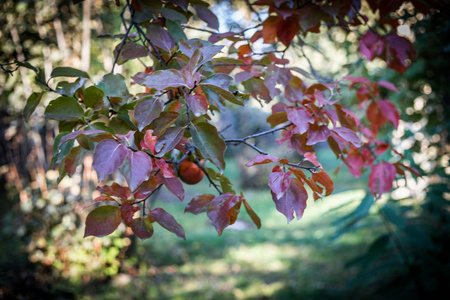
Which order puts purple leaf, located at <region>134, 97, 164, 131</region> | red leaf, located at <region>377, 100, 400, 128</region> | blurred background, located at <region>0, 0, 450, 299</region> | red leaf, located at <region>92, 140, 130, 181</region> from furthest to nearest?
blurred background, located at <region>0, 0, 450, 299</region>, red leaf, located at <region>377, 100, 400, 128</region>, purple leaf, located at <region>134, 97, 164, 131</region>, red leaf, located at <region>92, 140, 130, 181</region>

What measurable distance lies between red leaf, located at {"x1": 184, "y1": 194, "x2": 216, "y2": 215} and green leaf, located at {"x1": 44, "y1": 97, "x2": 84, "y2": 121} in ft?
1.13

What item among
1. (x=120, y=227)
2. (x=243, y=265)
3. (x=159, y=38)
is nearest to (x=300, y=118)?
(x=159, y=38)

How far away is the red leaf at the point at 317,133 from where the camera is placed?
77 centimetres

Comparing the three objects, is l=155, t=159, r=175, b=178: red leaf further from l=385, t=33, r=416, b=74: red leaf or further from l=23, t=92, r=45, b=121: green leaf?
l=385, t=33, r=416, b=74: red leaf

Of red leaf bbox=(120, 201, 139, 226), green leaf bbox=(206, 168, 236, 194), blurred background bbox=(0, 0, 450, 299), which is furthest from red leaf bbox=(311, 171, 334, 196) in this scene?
blurred background bbox=(0, 0, 450, 299)

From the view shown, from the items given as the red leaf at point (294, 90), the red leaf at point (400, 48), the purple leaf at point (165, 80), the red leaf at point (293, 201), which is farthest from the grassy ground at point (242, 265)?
the purple leaf at point (165, 80)

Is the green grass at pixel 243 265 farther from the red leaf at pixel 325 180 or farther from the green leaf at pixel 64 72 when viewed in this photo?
the green leaf at pixel 64 72

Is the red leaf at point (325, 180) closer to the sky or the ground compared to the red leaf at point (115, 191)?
closer to the ground

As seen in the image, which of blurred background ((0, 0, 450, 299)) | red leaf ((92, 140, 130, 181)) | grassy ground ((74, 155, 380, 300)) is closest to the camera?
red leaf ((92, 140, 130, 181))

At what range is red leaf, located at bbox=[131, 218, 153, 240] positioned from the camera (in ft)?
2.35

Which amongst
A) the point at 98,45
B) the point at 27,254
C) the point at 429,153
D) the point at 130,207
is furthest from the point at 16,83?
the point at 429,153

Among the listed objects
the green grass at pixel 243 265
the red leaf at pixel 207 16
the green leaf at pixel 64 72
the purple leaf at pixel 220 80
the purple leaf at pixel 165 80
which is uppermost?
the red leaf at pixel 207 16

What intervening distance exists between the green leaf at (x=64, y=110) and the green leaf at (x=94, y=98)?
28 mm

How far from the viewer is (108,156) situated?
1.89ft
